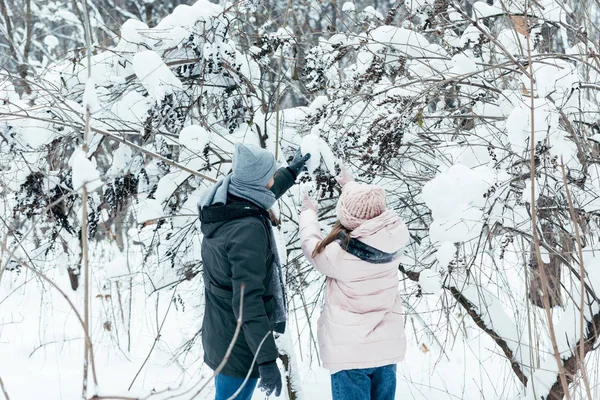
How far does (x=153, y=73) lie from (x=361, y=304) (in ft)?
4.91

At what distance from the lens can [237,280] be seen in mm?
2307

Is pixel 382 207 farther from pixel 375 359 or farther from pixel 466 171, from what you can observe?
pixel 375 359

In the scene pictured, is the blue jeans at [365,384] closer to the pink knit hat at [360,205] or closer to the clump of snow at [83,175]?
the pink knit hat at [360,205]

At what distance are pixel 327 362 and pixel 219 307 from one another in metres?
0.57

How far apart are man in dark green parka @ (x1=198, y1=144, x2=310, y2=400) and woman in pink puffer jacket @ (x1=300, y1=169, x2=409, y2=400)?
0.23 m

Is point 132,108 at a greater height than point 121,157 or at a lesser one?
greater

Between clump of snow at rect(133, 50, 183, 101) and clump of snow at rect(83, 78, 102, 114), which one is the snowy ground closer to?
clump of snow at rect(133, 50, 183, 101)

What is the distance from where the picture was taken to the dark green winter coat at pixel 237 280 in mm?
2311

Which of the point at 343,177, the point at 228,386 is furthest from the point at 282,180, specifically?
the point at 228,386

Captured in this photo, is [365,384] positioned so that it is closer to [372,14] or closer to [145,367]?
[372,14]

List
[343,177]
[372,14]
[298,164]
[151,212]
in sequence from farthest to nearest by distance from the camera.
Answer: [372,14], [151,212], [343,177], [298,164]

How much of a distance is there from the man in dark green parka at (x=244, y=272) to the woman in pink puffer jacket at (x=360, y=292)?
0.23 metres

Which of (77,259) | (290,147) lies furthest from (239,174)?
(77,259)

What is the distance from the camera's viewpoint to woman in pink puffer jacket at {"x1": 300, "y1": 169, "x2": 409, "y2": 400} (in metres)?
2.49
